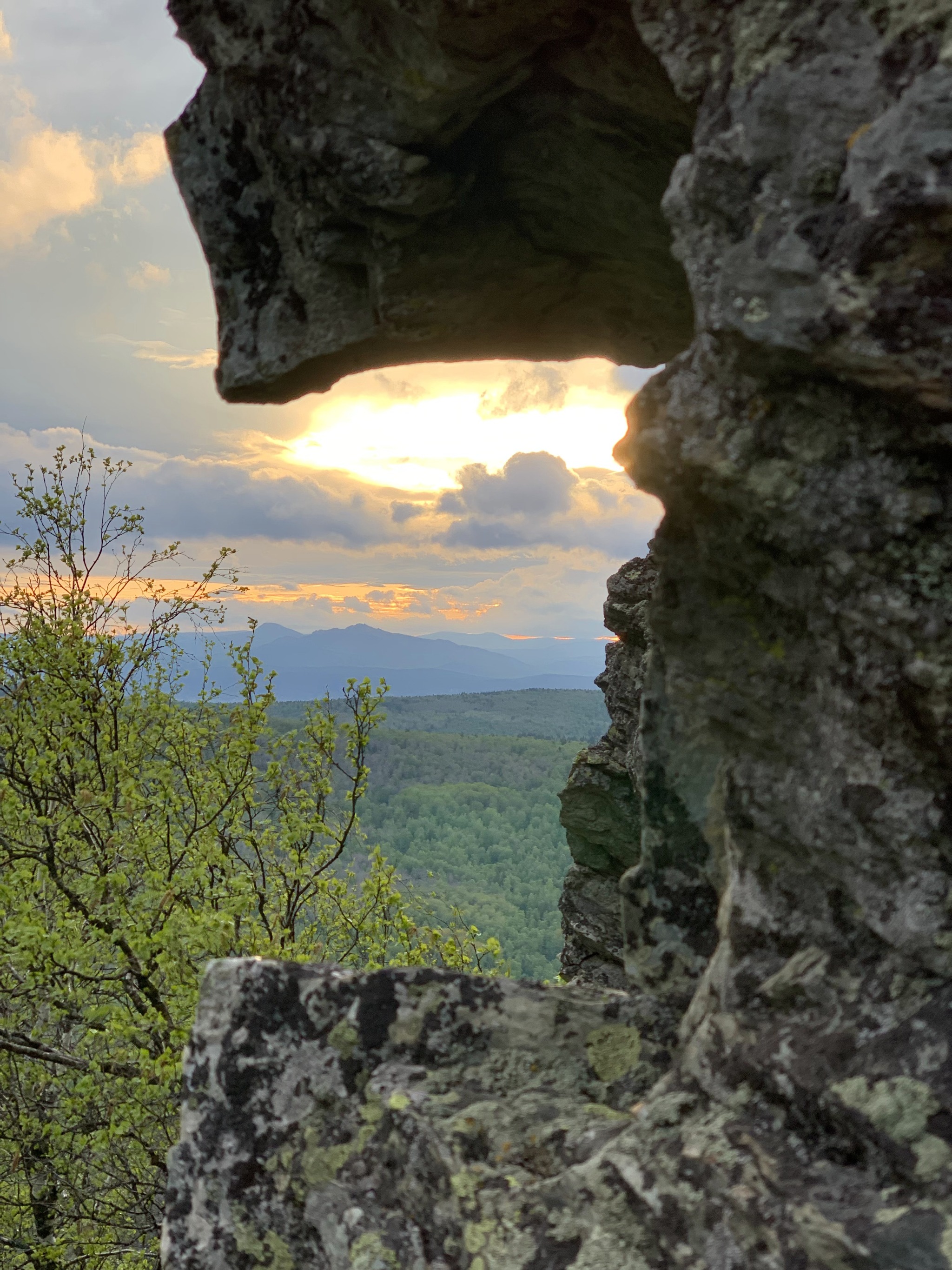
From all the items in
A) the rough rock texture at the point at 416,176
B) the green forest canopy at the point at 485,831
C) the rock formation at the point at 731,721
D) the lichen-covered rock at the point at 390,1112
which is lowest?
the green forest canopy at the point at 485,831

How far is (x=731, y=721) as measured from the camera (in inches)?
179

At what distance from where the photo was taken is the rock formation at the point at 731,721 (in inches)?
134

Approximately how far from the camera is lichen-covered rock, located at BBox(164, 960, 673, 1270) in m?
4.21

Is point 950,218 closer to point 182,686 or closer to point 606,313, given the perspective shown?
point 606,313

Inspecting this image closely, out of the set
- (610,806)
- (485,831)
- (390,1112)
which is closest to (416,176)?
(390,1112)

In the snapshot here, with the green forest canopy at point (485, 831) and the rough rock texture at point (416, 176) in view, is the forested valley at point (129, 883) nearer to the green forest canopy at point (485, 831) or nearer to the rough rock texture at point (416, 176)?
the rough rock texture at point (416, 176)

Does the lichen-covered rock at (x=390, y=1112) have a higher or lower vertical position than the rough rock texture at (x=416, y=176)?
lower

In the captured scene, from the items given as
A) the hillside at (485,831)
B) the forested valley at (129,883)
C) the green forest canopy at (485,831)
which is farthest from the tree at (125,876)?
the hillside at (485,831)

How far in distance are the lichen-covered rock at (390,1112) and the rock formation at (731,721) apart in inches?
0.8

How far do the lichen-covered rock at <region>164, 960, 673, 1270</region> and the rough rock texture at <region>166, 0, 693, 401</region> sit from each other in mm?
4963

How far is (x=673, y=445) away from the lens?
4.21m

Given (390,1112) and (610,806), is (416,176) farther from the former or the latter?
(610,806)

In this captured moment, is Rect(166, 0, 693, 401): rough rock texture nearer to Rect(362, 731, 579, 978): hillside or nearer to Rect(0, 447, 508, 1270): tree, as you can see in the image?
Rect(0, 447, 508, 1270): tree

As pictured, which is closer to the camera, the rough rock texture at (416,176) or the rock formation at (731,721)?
the rock formation at (731,721)
